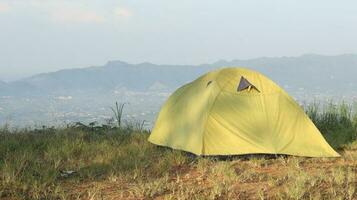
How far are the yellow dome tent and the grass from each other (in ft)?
0.85

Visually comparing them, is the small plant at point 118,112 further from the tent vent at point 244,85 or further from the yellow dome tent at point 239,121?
the tent vent at point 244,85

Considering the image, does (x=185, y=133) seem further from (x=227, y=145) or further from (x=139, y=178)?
(x=139, y=178)

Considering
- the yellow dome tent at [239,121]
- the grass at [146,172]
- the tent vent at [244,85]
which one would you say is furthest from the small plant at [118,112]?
the tent vent at [244,85]

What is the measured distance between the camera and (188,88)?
10672 millimetres

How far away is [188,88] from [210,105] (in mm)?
1236

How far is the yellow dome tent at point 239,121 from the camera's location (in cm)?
924

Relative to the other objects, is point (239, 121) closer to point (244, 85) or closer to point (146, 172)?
point (244, 85)

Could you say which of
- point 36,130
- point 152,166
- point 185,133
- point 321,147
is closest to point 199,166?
point 152,166

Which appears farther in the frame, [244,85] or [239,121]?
[244,85]

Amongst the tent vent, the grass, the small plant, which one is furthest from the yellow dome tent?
the small plant

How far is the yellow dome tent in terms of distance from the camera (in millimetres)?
9242

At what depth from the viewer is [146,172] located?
7.96m

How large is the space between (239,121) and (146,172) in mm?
2376

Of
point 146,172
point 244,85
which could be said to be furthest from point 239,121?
point 146,172
